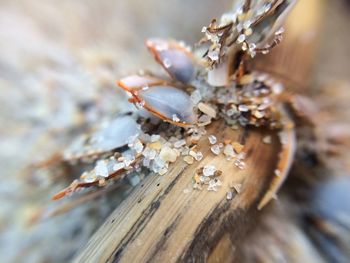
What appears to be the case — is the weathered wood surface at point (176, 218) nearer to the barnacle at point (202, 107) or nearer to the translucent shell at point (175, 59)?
the barnacle at point (202, 107)

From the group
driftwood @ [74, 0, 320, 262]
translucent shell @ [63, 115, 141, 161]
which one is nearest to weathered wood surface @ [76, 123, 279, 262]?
driftwood @ [74, 0, 320, 262]

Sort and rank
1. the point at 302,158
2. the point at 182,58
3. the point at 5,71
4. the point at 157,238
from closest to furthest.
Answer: the point at 157,238
the point at 182,58
the point at 302,158
the point at 5,71

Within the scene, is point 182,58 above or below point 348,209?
above

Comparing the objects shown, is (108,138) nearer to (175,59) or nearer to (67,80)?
(175,59)

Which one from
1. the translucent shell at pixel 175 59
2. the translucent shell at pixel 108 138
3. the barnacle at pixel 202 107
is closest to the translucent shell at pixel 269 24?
the barnacle at pixel 202 107

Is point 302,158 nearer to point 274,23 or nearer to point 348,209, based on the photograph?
point 348,209

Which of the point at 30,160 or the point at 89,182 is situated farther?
the point at 30,160

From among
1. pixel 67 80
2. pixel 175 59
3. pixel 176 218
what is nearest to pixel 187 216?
Answer: pixel 176 218

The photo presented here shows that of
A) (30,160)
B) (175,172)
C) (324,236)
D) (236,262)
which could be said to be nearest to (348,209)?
Answer: (324,236)
